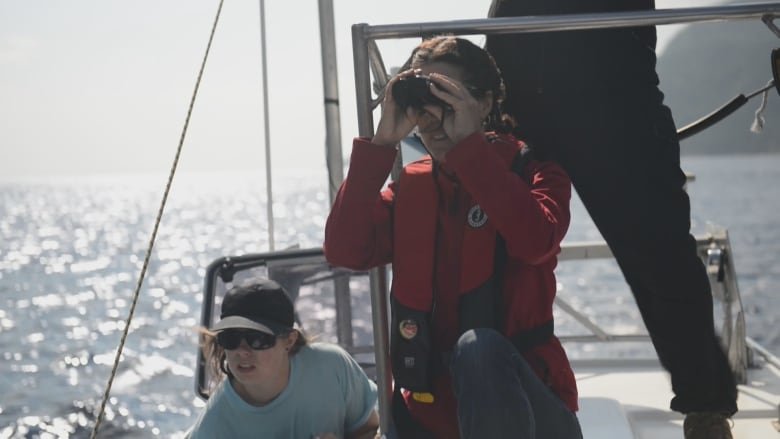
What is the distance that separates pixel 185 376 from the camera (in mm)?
14492

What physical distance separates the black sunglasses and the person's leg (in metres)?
1.12

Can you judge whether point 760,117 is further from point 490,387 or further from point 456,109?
point 490,387

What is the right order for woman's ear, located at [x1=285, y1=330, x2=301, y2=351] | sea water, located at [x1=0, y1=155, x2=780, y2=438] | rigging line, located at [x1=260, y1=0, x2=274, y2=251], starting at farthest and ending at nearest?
1. sea water, located at [x1=0, y1=155, x2=780, y2=438]
2. rigging line, located at [x1=260, y1=0, x2=274, y2=251]
3. woman's ear, located at [x1=285, y1=330, x2=301, y2=351]

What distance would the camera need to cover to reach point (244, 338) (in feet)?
9.12

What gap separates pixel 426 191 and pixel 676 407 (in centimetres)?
80

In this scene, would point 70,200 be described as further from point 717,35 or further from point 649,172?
point 649,172

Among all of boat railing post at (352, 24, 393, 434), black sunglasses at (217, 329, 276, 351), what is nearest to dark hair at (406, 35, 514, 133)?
boat railing post at (352, 24, 393, 434)

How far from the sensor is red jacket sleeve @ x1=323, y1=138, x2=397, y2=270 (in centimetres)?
196

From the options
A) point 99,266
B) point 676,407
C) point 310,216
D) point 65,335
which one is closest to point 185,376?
point 65,335

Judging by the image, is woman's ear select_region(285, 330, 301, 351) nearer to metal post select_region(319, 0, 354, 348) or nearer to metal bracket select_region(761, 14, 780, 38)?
metal post select_region(319, 0, 354, 348)

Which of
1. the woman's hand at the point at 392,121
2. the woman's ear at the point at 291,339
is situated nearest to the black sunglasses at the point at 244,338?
the woman's ear at the point at 291,339

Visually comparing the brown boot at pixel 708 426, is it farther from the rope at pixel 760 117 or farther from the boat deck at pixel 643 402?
the boat deck at pixel 643 402

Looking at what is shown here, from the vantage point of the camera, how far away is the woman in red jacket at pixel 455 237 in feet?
5.99

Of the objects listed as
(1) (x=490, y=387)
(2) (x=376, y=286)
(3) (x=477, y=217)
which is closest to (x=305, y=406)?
(2) (x=376, y=286)
